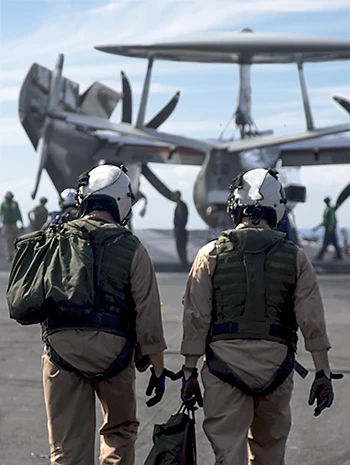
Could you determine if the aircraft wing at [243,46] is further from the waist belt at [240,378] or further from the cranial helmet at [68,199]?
the waist belt at [240,378]

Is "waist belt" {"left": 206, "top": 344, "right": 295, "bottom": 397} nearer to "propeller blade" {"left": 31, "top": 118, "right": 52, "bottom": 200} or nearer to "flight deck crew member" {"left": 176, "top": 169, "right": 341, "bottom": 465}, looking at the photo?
"flight deck crew member" {"left": 176, "top": 169, "right": 341, "bottom": 465}

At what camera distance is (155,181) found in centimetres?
2573

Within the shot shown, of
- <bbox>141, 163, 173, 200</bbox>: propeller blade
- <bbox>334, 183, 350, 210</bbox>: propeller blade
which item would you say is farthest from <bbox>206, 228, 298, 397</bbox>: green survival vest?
<bbox>141, 163, 173, 200</bbox>: propeller blade

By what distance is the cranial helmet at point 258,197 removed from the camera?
3.83 metres

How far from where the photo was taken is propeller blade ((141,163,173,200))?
25609mm

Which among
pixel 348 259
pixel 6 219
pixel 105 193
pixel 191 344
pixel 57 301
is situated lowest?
pixel 348 259

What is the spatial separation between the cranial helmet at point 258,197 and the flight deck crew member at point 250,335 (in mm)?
113

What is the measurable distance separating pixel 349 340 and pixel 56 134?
13686 mm

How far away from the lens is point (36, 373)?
23.7ft

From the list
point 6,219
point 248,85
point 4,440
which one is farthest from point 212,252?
point 248,85

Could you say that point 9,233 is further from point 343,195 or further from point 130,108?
point 343,195

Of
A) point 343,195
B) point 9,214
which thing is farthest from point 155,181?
point 9,214

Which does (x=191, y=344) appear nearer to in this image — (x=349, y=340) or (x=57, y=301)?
(x=57, y=301)

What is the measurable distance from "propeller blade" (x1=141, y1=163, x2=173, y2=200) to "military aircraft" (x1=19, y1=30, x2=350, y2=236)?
2409 millimetres
